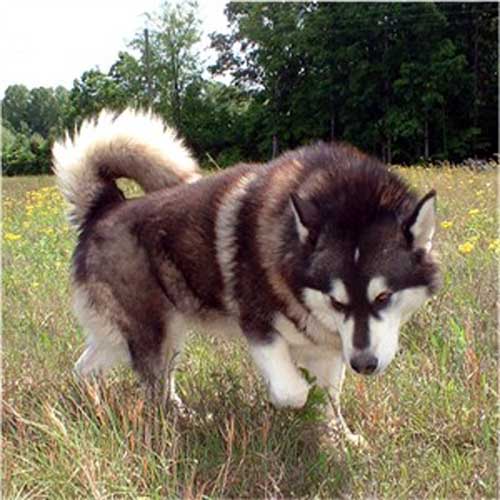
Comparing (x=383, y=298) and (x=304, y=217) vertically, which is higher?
(x=304, y=217)

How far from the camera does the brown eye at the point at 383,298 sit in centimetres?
289

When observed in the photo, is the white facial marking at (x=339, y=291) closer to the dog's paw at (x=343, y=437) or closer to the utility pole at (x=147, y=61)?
the dog's paw at (x=343, y=437)

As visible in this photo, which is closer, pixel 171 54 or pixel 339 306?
pixel 339 306

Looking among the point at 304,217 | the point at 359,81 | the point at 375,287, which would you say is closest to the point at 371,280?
the point at 375,287

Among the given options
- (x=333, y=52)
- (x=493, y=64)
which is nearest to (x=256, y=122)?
(x=333, y=52)

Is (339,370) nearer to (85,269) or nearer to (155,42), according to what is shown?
(85,269)

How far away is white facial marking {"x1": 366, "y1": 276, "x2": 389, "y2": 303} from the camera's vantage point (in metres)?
A: 2.86

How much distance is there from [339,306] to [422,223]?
1.61 feet

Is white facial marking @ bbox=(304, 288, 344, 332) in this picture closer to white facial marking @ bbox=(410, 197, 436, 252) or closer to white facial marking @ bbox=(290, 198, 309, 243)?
white facial marking @ bbox=(290, 198, 309, 243)

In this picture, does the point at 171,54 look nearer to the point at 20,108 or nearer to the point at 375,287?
the point at 20,108

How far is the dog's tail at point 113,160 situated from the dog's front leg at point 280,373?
47.7 inches

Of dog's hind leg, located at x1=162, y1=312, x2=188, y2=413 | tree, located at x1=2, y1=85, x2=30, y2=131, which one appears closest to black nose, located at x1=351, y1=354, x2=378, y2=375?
dog's hind leg, located at x1=162, y1=312, x2=188, y2=413

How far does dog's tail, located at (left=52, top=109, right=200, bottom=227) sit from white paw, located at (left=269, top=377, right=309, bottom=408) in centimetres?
141

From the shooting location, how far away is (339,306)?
293 centimetres
